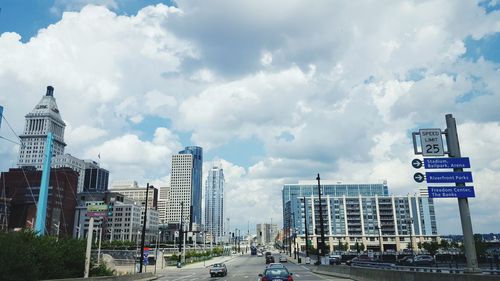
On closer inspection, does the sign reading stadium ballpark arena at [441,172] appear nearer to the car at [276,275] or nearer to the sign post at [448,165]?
the sign post at [448,165]

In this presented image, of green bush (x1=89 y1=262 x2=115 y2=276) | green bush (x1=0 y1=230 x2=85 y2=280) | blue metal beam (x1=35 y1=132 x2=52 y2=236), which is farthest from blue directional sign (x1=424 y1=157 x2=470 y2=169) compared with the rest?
blue metal beam (x1=35 y1=132 x2=52 y2=236)

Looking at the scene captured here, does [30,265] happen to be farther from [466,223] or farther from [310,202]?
[310,202]

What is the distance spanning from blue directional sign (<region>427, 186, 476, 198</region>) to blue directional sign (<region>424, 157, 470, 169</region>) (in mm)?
899

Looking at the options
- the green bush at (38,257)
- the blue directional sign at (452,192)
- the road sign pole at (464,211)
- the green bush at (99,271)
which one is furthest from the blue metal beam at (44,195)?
the road sign pole at (464,211)

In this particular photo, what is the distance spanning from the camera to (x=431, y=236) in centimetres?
18275

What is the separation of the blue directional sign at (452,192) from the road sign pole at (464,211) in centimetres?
21

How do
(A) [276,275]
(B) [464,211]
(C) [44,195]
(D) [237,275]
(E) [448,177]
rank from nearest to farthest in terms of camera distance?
(B) [464,211], (E) [448,177], (A) [276,275], (D) [237,275], (C) [44,195]

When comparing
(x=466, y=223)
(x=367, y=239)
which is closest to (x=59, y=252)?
(x=466, y=223)

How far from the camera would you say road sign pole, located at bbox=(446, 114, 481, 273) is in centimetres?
1661

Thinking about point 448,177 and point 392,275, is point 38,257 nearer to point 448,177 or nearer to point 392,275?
point 392,275

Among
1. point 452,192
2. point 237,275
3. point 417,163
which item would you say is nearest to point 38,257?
point 417,163

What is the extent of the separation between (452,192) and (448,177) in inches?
25.8

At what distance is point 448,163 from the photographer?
1811cm

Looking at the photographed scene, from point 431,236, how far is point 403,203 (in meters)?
17.8
